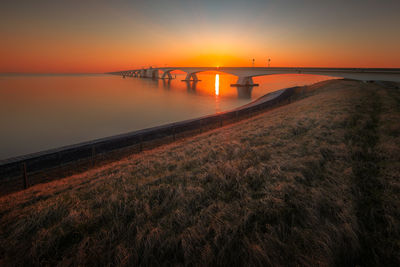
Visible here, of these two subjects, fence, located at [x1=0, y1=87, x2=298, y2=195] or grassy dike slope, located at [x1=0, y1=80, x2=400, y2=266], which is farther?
fence, located at [x1=0, y1=87, x2=298, y2=195]

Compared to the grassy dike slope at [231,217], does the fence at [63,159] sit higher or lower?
lower

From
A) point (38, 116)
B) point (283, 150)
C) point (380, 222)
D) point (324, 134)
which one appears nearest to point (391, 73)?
point (324, 134)

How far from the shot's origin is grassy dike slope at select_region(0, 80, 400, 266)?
2.58 metres

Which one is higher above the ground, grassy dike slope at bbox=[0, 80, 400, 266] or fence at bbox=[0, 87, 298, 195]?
grassy dike slope at bbox=[0, 80, 400, 266]

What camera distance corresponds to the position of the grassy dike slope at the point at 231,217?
2576 mm

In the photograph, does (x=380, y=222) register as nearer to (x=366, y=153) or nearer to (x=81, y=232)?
(x=366, y=153)

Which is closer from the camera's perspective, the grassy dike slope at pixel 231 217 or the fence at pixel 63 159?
the grassy dike slope at pixel 231 217

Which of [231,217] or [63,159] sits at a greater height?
[231,217]

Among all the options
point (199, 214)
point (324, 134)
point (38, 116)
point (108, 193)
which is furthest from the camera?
point (38, 116)

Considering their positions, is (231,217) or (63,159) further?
(63,159)

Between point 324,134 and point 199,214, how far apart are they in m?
7.52

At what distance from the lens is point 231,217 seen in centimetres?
326

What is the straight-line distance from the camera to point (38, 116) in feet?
82.7

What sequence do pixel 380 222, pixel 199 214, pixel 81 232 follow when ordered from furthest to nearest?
1. pixel 199 214
2. pixel 81 232
3. pixel 380 222
